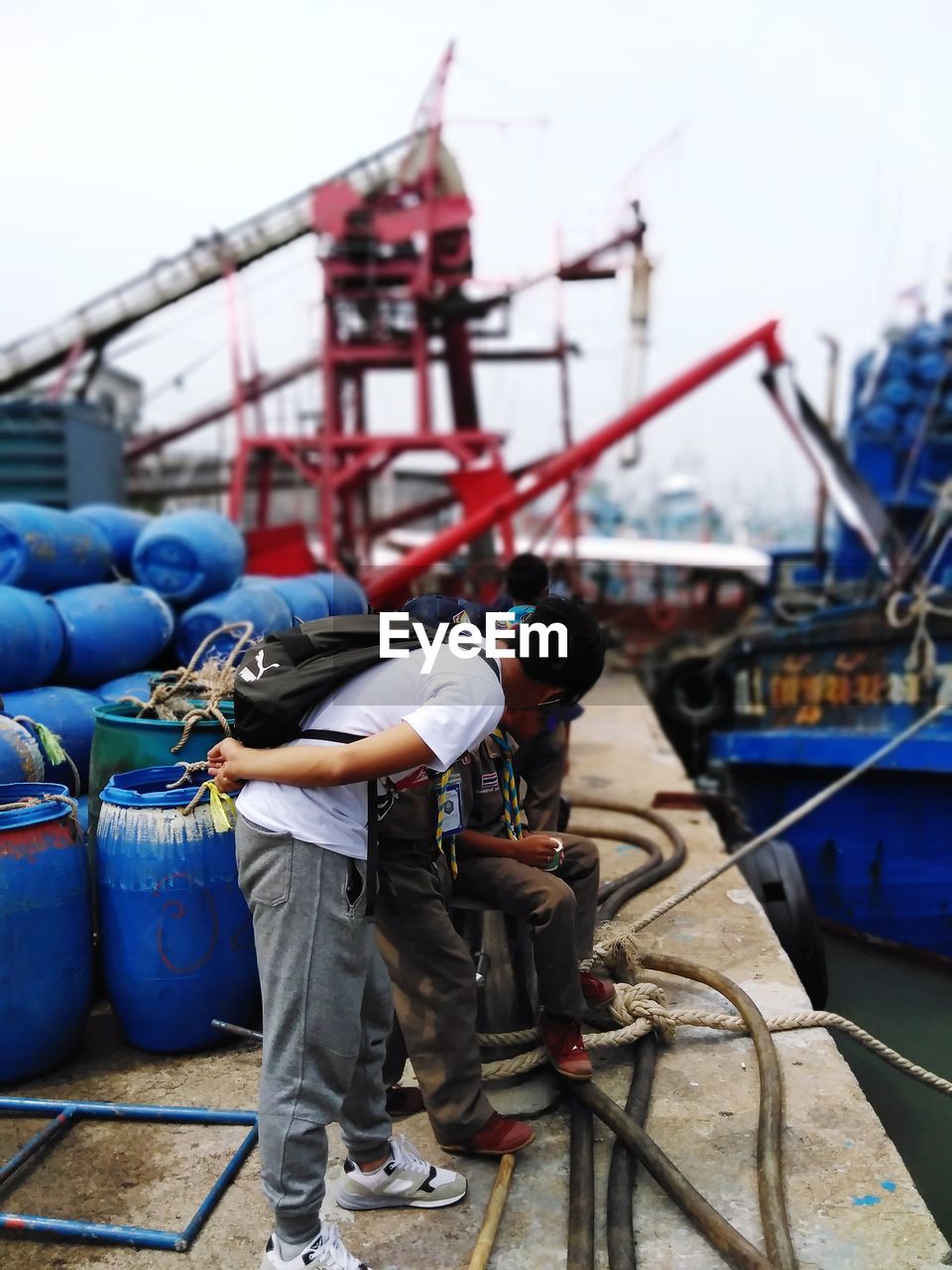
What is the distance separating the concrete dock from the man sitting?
12.5 inches

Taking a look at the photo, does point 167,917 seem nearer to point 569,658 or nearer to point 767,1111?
point 569,658

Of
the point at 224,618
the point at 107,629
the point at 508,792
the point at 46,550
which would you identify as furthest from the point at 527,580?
the point at 46,550

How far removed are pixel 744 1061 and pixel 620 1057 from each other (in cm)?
40

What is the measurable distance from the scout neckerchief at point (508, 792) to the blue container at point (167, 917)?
3.03 ft

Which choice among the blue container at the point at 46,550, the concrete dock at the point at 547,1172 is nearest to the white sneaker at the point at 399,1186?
the concrete dock at the point at 547,1172

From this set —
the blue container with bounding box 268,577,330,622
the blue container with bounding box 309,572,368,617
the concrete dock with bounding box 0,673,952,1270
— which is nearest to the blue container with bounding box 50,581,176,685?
the blue container with bounding box 268,577,330,622

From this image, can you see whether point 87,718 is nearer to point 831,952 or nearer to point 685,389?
point 831,952

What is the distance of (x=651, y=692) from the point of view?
37.3 ft

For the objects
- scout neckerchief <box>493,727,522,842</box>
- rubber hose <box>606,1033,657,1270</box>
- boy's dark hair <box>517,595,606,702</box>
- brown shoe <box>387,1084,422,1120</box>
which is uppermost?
boy's dark hair <box>517,595,606,702</box>

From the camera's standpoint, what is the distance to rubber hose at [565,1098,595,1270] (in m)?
2.29

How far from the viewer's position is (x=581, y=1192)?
2.51m

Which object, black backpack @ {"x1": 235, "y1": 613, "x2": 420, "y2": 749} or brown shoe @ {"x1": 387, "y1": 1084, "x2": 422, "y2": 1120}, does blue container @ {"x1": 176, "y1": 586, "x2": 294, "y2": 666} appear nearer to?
brown shoe @ {"x1": 387, "y1": 1084, "x2": 422, "y2": 1120}

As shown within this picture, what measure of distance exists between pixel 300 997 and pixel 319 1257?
0.59 m

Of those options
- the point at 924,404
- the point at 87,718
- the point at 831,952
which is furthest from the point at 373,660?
the point at 924,404
